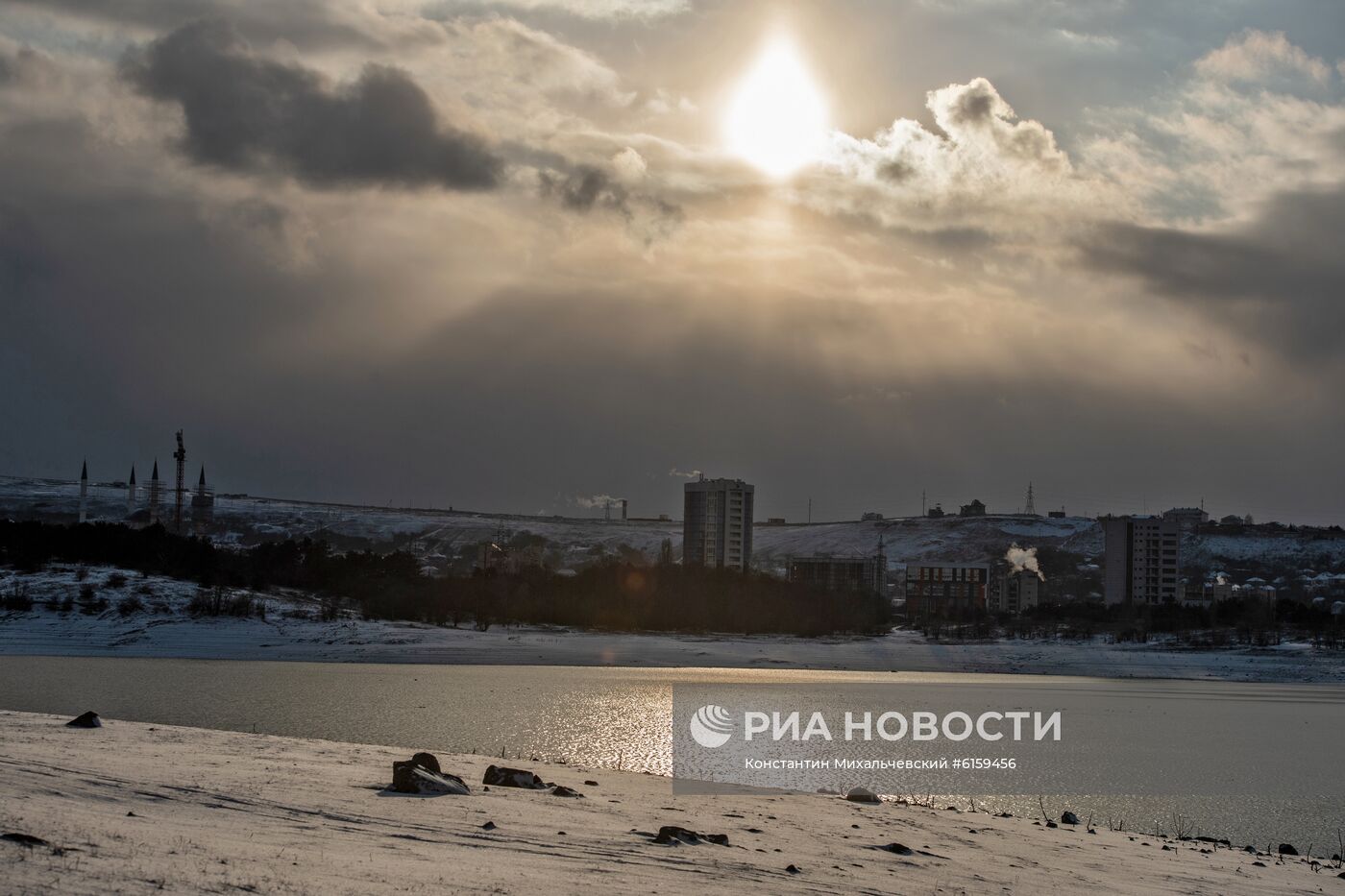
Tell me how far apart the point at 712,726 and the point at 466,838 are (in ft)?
106

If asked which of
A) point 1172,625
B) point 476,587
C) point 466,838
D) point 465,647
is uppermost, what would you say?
point 476,587

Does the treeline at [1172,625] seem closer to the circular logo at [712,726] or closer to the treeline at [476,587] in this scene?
the treeline at [476,587]

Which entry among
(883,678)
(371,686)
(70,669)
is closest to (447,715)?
(371,686)

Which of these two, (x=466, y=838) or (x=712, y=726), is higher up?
(x=466, y=838)

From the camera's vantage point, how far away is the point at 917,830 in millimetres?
23266

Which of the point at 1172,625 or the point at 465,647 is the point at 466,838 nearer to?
the point at 465,647

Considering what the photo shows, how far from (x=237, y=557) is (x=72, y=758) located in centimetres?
11876

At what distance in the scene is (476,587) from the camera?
433 feet

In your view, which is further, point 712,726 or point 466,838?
point 712,726

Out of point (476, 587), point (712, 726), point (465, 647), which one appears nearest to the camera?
point (712, 726)

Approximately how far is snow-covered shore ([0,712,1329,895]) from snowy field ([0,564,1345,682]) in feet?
215

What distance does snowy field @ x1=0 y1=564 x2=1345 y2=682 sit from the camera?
91500 millimetres

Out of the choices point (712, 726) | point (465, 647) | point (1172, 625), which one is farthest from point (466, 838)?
point (1172, 625)

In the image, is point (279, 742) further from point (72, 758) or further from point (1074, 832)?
point (1074, 832)
